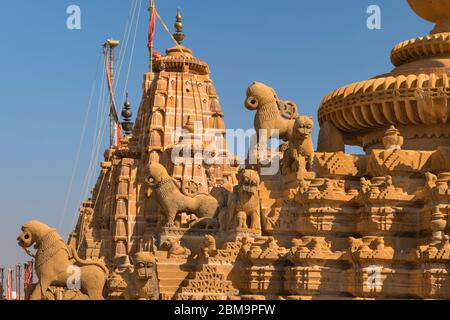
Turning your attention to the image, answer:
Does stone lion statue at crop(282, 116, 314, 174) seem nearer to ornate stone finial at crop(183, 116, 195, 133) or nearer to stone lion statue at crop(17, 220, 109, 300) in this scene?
stone lion statue at crop(17, 220, 109, 300)

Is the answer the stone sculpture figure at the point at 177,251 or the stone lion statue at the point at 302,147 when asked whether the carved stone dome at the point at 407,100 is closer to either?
the stone lion statue at the point at 302,147

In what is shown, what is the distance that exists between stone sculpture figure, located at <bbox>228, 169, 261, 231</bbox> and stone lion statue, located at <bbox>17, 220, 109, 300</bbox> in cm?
389

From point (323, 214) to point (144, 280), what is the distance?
506 centimetres

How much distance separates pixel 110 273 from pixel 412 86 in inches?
400

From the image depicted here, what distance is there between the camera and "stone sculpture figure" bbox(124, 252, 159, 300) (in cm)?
2700

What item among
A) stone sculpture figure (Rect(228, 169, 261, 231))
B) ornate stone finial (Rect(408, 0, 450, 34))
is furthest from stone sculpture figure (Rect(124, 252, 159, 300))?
ornate stone finial (Rect(408, 0, 450, 34))

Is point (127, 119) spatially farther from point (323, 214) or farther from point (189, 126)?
point (323, 214)

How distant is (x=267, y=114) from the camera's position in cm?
3152

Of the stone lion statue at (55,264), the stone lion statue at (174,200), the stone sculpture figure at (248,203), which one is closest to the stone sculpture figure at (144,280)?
the stone lion statue at (55,264)

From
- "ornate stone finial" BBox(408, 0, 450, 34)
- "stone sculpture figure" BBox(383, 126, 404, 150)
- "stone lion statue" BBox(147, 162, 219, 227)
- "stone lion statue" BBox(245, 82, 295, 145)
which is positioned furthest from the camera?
"ornate stone finial" BBox(408, 0, 450, 34)

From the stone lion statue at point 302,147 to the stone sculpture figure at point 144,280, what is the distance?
5.13 m

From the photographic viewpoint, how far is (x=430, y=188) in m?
27.0

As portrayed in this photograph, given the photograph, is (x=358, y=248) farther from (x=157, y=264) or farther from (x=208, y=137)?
(x=208, y=137)

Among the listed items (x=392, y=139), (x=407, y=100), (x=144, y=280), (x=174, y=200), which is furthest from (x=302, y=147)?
(x=144, y=280)
